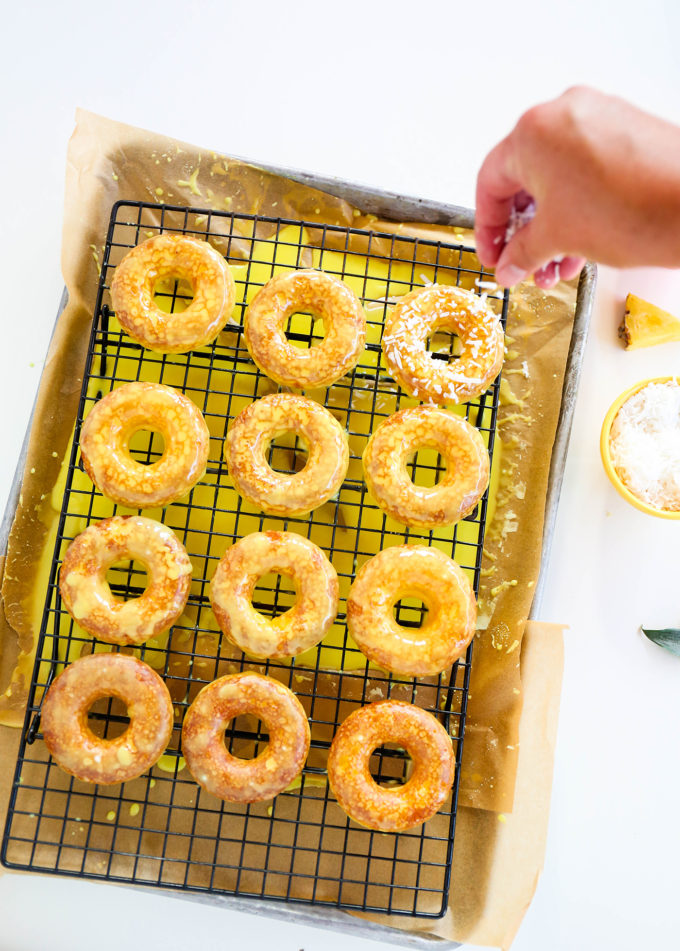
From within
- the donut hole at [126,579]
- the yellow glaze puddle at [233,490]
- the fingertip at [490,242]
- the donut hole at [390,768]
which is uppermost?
the fingertip at [490,242]

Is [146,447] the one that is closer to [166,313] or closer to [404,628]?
[166,313]

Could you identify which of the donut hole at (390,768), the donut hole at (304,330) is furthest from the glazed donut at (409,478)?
the donut hole at (390,768)

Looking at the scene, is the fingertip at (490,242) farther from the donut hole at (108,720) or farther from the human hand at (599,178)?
the donut hole at (108,720)

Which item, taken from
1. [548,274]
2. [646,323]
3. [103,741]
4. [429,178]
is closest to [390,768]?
[103,741]

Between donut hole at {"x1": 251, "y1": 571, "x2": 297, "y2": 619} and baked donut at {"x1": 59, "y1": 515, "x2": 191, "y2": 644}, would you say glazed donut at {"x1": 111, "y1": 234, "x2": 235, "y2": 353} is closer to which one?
baked donut at {"x1": 59, "y1": 515, "x2": 191, "y2": 644}

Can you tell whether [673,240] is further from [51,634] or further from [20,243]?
[20,243]

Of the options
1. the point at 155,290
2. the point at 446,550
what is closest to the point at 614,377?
the point at 446,550
